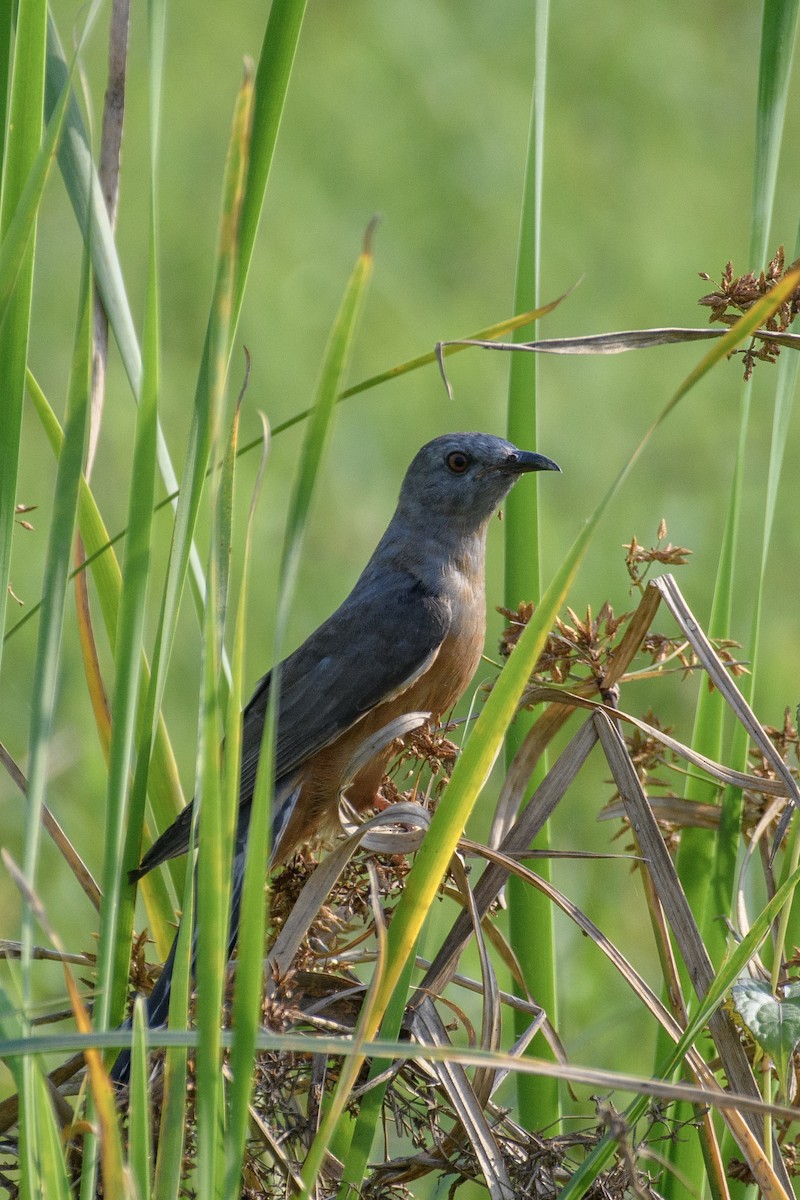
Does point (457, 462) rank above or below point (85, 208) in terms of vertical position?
below

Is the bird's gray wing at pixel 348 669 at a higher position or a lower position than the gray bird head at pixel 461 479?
lower

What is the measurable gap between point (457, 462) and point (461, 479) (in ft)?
0.16

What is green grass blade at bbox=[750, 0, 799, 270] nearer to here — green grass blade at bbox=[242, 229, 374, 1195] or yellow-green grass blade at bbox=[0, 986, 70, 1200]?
green grass blade at bbox=[242, 229, 374, 1195]

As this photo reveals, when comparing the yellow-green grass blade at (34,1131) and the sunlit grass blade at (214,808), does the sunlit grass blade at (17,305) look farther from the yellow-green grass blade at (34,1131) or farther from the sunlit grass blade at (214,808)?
the yellow-green grass blade at (34,1131)

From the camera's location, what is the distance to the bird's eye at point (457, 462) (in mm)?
3754

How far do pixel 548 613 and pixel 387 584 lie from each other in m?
2.01

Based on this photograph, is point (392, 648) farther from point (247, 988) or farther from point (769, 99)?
point (247, 988)

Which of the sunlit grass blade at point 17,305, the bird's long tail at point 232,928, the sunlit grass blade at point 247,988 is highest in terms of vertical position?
the sunlit grass blade at point 17,305

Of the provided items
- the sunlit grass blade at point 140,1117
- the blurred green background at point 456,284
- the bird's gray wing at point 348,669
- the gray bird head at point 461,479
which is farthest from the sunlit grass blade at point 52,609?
the blurred green background at point 456,284

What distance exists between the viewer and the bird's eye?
375 centimetres

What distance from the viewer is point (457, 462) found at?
3.78 m

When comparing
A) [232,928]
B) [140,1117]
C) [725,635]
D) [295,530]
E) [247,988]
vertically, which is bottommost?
[232,928]

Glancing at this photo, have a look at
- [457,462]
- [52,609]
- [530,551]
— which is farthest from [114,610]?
[457,462]

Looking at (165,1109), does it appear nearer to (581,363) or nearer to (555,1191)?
(555,1191)
